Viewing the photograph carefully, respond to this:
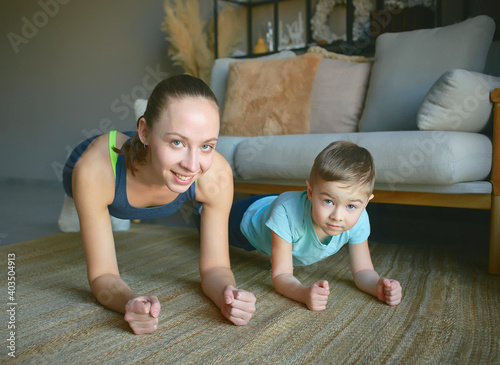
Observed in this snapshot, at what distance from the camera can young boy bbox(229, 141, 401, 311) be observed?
111 centimetres

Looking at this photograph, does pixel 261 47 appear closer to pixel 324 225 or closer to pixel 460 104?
pixel 460 104

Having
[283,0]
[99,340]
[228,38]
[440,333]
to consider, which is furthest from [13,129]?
[440,333]

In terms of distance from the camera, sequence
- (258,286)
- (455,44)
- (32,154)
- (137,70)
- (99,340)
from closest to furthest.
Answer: (99,340) → (258,286) → (455,44) → (137,70) → (32,154)

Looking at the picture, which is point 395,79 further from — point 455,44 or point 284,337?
point 284,337

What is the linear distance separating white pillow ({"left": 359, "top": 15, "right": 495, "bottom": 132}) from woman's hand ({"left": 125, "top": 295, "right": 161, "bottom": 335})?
5.18 ft

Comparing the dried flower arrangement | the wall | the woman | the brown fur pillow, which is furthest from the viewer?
the wall

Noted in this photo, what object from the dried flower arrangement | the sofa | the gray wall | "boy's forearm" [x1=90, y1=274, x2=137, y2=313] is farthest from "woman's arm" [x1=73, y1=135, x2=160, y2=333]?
the gray wall

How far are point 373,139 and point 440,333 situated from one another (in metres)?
0.83

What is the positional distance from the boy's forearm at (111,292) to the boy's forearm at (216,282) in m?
0.21

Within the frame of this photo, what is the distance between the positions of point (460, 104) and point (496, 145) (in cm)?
20

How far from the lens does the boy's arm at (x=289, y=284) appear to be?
1.10m

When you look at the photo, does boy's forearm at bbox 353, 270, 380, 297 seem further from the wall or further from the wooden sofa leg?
the wall

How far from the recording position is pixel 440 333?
973mm

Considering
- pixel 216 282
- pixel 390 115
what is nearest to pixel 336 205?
pixel 216 282
